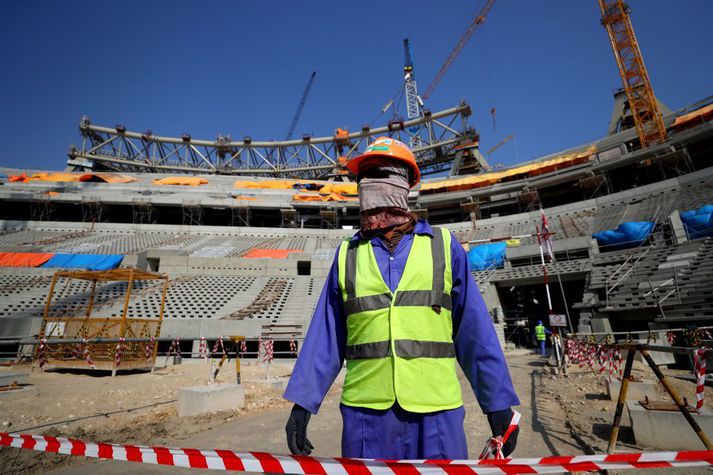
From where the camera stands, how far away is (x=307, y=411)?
161cm

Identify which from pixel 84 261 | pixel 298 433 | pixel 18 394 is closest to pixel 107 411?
pixel 18 394

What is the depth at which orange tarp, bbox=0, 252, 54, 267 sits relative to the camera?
20203mm

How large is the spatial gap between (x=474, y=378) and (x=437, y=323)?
1.07 ft

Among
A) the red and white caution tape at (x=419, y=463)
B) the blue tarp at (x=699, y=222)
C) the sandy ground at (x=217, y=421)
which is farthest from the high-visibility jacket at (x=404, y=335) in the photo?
the blue tarp at (x=699, y=222)

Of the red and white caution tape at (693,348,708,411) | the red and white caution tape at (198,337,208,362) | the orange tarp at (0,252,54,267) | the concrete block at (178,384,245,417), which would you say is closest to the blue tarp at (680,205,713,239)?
the red and white caution tape at (693,348,708,411)

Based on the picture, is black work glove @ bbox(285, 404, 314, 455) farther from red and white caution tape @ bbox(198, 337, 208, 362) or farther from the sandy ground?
red and white caution tape @ bbox(198, 337, 208, 362)

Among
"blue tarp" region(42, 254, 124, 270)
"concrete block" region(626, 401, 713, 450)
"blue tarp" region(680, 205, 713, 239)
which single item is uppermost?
"blue tarp" region(42, 254, 124, 270)

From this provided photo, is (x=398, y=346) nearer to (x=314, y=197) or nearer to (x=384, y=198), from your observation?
(x=384, y=198)

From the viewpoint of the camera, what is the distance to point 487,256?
21.8m

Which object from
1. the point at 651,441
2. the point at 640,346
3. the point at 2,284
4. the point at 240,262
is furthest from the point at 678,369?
the point at 2,284

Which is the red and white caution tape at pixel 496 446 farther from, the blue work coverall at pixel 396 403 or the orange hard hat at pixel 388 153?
the orange hard hat at pixel 388 153

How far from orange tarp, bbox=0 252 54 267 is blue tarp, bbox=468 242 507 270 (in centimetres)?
2661

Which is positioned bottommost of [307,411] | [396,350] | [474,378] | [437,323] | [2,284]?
[307,411]

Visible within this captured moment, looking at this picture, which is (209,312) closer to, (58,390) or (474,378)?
(58,390)
